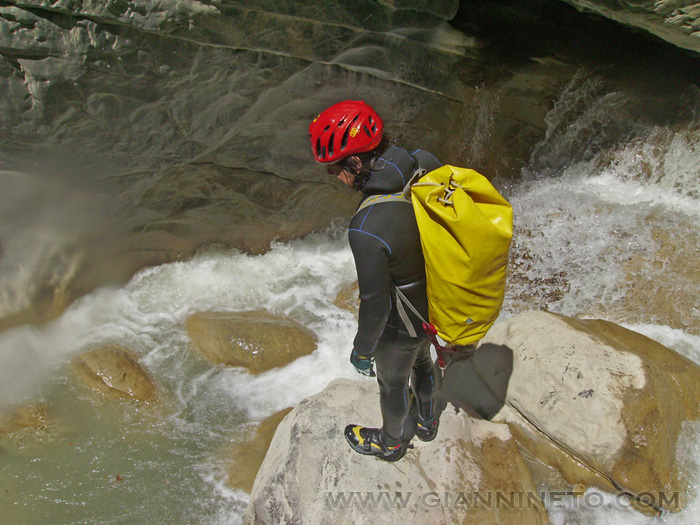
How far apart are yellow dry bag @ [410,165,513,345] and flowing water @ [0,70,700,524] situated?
2.01 m

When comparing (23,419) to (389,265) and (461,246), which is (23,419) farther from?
(461,246)

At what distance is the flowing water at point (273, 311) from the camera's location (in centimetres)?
373

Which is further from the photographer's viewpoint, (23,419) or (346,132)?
(23,419)

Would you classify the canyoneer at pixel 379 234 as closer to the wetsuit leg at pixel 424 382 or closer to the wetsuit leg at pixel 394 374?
the wetsuit leg at pixel 394 374

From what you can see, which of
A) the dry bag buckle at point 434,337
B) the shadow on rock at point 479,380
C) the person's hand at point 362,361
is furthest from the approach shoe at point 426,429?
the person's hand at point 362,361

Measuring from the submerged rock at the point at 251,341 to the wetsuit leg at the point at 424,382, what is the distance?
2130mm

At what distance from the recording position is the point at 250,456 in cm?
397

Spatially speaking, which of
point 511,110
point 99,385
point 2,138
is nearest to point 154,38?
point 2,138

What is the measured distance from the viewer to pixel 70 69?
146 inches

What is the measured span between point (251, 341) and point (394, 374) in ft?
8.71

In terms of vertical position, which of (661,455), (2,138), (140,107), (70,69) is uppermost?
(70,69)

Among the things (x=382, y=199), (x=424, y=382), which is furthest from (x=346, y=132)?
(x=424, y=382)

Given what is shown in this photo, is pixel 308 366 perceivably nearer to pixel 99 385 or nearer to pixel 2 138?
pixel 99 385

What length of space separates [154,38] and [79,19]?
533 mm
